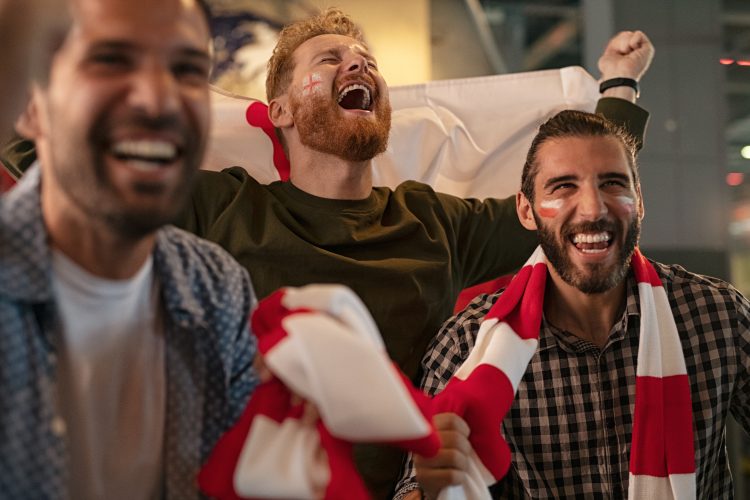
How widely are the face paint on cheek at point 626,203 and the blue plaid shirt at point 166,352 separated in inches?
33.9

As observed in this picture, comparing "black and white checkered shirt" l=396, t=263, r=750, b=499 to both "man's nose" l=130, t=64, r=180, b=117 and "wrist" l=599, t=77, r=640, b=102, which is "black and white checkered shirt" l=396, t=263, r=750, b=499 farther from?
"man's nose" l=130, t=64, r=180, b=117

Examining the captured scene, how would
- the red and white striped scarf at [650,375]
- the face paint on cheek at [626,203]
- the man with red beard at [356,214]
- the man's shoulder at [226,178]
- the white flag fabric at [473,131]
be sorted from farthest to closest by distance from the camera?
the white flag fabric at [473,131], the man's shoulder at [226,178], the man with red beard at [356,214], the face paint on cheek at [626,203], the red and white striped scarf at [650,375]

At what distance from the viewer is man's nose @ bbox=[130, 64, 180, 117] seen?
2.99 ft

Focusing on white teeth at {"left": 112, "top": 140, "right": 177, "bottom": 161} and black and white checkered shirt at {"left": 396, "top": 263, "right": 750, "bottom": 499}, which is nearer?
white teeth at {"left": 112, "top": 140, "right": 177, "bottom": 161}

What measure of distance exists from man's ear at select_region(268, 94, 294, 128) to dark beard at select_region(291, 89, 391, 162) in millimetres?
86

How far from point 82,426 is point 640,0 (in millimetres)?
3180

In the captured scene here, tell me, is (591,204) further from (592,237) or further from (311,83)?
(311,83)

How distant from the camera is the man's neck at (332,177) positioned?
1.97m

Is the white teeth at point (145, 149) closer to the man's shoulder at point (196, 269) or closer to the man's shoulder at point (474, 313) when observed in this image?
the man's shoulder at point (196, 269)

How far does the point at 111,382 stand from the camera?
1023mm

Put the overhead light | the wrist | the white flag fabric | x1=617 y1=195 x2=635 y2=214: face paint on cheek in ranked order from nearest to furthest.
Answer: x1=617 y1=195 x2=635 y2=214: face paint on cheek < the wrist < the white flag fabric < the overhead light

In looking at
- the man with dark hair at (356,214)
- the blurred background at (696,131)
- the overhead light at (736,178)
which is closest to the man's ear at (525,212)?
the man with dark hair at (356,214)

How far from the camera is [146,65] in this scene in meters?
0.94

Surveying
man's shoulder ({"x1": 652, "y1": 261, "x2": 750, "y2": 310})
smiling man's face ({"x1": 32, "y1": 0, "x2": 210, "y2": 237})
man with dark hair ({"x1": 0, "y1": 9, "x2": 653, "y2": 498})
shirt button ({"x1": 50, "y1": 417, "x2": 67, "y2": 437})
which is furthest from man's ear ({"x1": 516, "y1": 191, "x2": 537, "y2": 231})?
shirt button ({"x1": 50, "y1": 417, "x2": 67, "y2": 437})
